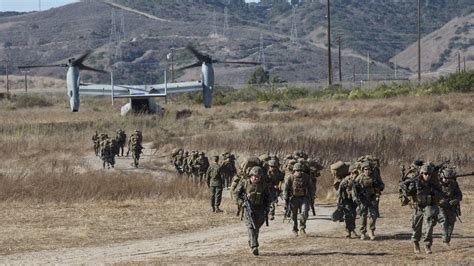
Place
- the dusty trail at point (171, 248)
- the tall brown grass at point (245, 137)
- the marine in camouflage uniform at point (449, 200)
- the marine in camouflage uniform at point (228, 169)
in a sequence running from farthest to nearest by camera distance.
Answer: the tall brown grass at point (245, 137)
the marine in camouflage uniform at point (228, 169)
the marine in camouflage uniform at point (449, 200)
the dusty trail at point (171, 248)

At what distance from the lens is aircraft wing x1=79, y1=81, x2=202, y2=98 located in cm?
6481

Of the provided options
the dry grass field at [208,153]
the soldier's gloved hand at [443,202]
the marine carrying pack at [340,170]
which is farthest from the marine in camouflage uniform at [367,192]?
the soldier's gloved hand at [443,202]

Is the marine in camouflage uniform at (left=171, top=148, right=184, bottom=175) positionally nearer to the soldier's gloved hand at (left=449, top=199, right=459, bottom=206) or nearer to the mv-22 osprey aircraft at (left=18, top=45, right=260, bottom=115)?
the soldier's gloved hand at (left=449, top=199, right=459, bottom=206)

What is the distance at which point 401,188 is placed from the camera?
58.6 feet

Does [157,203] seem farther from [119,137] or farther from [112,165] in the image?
[119,137]

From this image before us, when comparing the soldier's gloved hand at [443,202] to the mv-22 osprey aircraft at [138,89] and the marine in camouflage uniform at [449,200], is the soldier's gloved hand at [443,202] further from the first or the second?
the mv-22 osprey aircraft at [138,89]

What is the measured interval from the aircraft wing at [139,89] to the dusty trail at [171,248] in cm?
4212

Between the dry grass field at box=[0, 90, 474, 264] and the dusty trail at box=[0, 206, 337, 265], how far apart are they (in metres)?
0.44

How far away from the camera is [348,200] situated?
20.5 meters

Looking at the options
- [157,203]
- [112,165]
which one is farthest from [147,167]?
[157,203]

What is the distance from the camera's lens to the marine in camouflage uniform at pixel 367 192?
65.5 feet

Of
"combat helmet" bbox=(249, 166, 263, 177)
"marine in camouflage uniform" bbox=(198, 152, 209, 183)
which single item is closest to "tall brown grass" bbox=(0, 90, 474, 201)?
"marine in camouflage uniform" bbox=(198, 152, 209, 183)

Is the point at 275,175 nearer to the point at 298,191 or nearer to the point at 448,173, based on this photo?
the point at 298,191

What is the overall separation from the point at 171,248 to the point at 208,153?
22385mm
